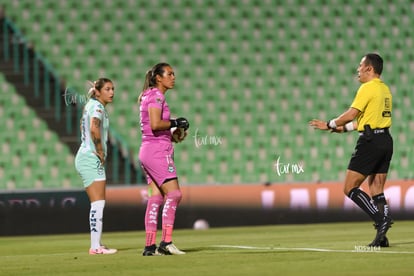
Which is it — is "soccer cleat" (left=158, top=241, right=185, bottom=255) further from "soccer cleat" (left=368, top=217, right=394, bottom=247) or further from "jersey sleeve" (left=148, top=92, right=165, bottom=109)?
"soccer cleat" (left=368, top=217, right=394, bottom=247)

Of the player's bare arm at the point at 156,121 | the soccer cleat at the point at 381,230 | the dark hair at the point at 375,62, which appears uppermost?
the dark hair at the point at 375,62

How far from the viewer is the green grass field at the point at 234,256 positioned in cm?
878

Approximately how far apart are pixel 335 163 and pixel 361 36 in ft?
12.7

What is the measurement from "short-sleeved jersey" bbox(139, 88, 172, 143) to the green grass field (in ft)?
4.22

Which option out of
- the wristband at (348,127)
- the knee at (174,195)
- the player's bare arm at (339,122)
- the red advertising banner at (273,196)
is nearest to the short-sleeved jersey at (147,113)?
the knee at (174,195)

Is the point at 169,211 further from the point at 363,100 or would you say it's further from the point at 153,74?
the point at 363,100

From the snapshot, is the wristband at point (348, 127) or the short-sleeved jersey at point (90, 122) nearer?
the wristband at point (348, 127)

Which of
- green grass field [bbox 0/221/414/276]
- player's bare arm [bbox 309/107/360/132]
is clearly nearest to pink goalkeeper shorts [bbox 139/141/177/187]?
green grass field [bbox 0/221/414/276]

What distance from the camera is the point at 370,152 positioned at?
35.1 feet

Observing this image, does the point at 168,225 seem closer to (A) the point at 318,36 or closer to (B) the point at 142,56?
(B) the point at 142,56

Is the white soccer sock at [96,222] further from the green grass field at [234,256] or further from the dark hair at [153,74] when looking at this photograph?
the dark hair at [153,74]

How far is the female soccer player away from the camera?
11.4 m

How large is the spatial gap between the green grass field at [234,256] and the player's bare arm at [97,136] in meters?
1.17

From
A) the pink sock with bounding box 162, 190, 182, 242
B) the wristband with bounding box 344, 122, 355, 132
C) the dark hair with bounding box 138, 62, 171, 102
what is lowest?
the pink sock with bounding box 162, 190, 182, 242
